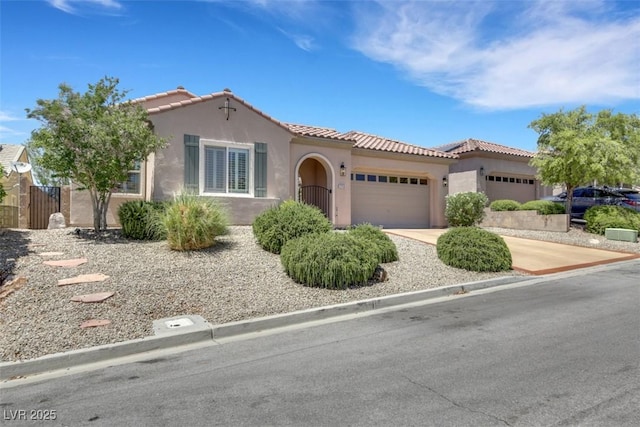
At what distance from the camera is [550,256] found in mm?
12555

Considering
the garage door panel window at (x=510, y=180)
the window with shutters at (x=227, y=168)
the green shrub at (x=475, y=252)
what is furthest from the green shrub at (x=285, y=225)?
the garage door panel window at (x=510, y=180)

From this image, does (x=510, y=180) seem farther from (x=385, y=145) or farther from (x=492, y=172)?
(x=385, y=145)

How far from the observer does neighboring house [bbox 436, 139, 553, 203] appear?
21797 mm

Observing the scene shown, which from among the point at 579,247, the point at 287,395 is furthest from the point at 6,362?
the point at 579,247

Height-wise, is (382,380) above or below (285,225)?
below

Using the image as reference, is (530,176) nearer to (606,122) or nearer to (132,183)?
(606,122)

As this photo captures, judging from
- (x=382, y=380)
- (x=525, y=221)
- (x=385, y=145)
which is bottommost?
(x=382, y=380)

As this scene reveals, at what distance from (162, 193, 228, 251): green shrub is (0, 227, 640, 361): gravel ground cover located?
0.31 metres

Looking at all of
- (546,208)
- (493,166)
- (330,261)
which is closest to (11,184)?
(330,261)

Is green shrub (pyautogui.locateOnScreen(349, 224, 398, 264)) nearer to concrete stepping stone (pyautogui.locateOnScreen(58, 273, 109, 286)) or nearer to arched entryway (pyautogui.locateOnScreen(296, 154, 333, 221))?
arched entryway (pyautogui.locateOnScreen(296, 154, 333, 221))

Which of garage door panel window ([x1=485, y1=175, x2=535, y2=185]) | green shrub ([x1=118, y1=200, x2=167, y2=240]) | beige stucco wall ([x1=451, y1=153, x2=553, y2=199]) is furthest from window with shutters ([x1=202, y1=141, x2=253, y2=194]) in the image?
garage door panel window ([x1=485, y1=175, x2=535, y2=185])

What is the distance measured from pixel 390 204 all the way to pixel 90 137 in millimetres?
12892

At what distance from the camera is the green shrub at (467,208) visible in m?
18.2

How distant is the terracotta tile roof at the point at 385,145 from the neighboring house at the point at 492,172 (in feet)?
9.35
